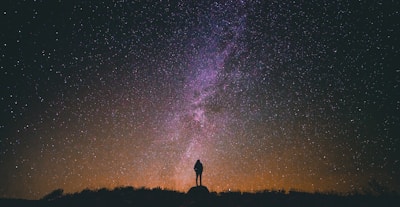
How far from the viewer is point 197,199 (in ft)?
59.6

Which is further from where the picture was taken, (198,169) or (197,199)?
(198,169)

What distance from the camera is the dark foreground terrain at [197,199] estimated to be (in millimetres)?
18016

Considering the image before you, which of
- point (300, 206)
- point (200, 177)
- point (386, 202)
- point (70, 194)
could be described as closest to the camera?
point (300, 206)

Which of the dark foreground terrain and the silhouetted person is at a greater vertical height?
the silhouetted person

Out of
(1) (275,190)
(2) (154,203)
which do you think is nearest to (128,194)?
(2) (154,203)

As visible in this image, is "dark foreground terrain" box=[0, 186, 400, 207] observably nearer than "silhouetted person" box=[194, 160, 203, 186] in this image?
Yes

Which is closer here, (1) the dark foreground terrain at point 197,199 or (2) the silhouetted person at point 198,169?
(1) the dark foreground terrain at point 197,199

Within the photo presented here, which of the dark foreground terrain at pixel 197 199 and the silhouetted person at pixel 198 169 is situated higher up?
the silhouetted person at pixel 198 169

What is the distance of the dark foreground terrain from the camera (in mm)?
18016

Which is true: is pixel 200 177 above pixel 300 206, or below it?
above

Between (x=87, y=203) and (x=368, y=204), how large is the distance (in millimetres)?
14905

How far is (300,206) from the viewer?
17594 mm

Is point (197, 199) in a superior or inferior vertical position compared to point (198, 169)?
inferior

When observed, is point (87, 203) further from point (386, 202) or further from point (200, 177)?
point (386, 202)
